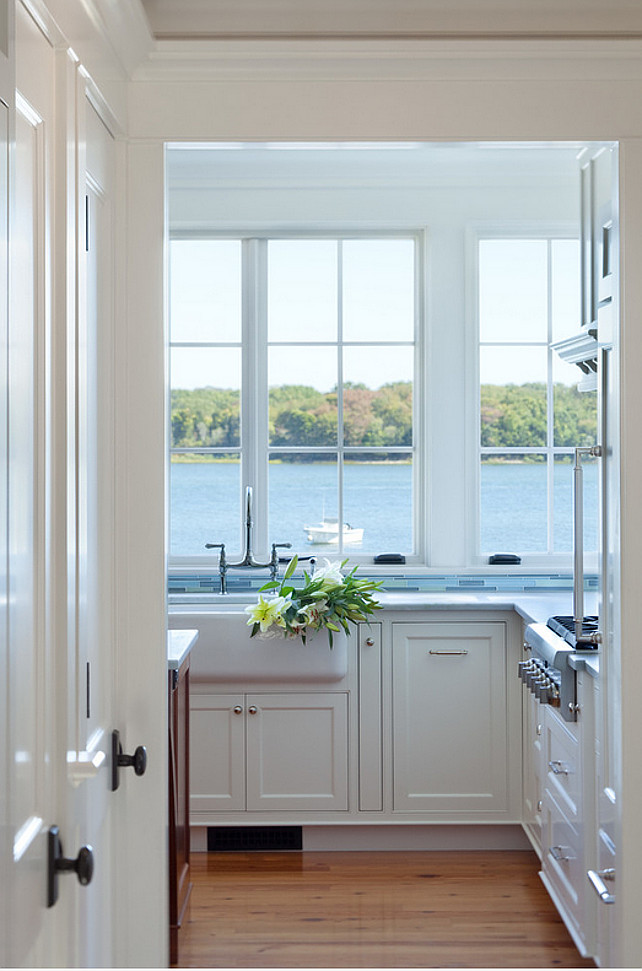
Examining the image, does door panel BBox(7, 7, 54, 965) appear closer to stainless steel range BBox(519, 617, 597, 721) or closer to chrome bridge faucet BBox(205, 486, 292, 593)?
stainless steel range BBox(519, 617, 597, 721)

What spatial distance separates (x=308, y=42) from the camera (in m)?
1.92

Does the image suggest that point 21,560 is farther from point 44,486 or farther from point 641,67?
point 641,67

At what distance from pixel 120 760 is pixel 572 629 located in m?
1.57

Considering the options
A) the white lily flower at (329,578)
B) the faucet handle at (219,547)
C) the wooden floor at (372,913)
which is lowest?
the wooden floor at (372,913)

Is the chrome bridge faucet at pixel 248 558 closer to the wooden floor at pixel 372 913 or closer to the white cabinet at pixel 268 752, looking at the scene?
the white cabinet at pixel 268 752

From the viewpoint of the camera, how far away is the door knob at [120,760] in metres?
1.91

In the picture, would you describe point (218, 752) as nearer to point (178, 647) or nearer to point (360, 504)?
point (178, 647)

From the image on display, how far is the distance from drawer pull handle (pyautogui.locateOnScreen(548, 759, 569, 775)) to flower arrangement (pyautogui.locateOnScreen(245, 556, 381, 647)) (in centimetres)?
83

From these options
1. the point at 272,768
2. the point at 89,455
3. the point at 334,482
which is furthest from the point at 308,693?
the point at 89,455

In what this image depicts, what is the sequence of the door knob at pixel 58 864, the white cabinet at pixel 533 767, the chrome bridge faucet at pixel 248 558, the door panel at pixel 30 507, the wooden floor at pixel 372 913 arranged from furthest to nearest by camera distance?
the chrome bridge faucet at pixel 248 558 < the white cabinet at pixel 533 767 < the wooden floor at pixel 372 913 < the door knob at pixel 58 864 < the door panel at pixel 30 507

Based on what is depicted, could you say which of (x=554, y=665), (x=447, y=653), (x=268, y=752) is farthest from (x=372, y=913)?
(x=554, y=665)

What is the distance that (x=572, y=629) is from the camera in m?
2.94

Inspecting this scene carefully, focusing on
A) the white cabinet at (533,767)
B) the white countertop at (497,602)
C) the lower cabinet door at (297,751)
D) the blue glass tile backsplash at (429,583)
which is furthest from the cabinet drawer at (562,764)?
the blue glass tile backsplash at (429,583)

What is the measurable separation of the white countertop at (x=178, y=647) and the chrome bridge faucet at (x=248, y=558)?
Result: 38.0 inches
